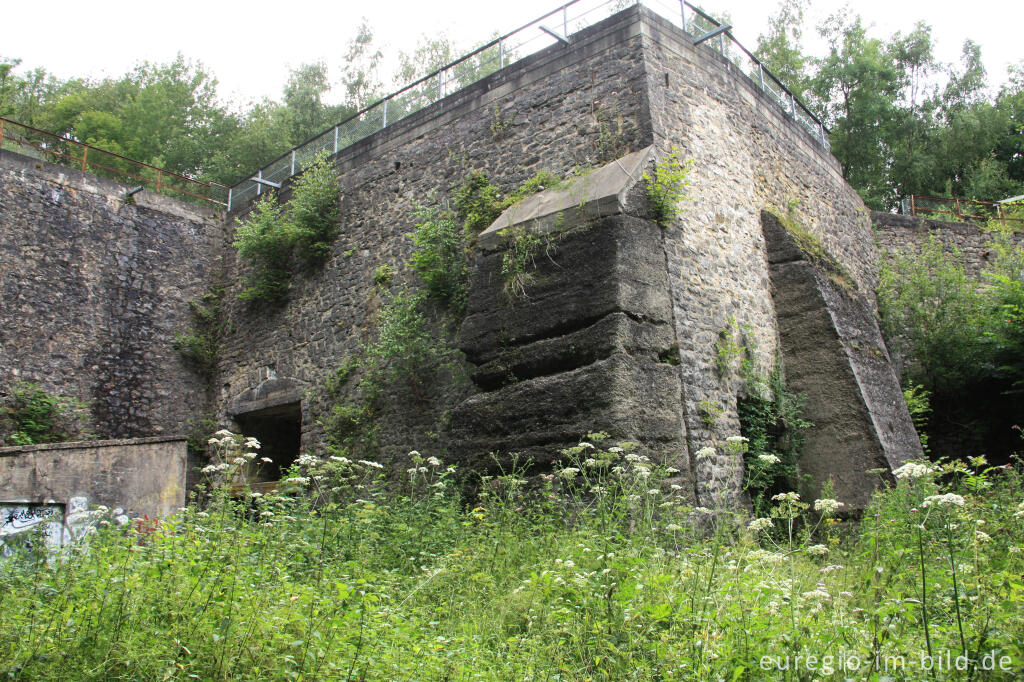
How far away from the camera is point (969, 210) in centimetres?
1886

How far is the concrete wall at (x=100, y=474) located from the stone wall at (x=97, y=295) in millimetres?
4637

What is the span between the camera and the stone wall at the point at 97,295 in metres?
10.3

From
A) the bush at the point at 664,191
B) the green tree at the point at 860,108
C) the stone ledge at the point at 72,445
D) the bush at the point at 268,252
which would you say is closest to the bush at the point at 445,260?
the bush at the point at 664,191

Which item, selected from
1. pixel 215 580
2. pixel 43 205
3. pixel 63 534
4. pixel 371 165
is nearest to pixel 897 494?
pixel 215 580

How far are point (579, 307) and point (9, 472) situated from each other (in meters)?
5.11

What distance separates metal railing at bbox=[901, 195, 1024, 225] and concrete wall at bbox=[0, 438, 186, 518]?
1628 cm

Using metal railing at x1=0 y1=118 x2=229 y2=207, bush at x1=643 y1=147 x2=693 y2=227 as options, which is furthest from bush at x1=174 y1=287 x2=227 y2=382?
bush at x1=643 y1=147 x2=693 y2=227

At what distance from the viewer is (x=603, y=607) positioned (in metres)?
3.49

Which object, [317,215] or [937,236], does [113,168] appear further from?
[937,236]

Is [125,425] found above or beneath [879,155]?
beneath

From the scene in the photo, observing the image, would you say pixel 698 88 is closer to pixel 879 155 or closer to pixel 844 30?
pixel 879 155

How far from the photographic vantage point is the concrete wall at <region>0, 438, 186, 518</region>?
236 inches

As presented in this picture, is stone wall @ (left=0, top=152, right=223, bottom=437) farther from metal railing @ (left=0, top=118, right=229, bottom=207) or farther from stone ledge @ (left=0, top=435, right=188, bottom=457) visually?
stone ledge @ (left=0, top=435, right=188, bottom=457)

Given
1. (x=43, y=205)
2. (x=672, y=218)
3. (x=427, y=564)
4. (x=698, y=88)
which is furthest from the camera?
(x=43, y=205)
